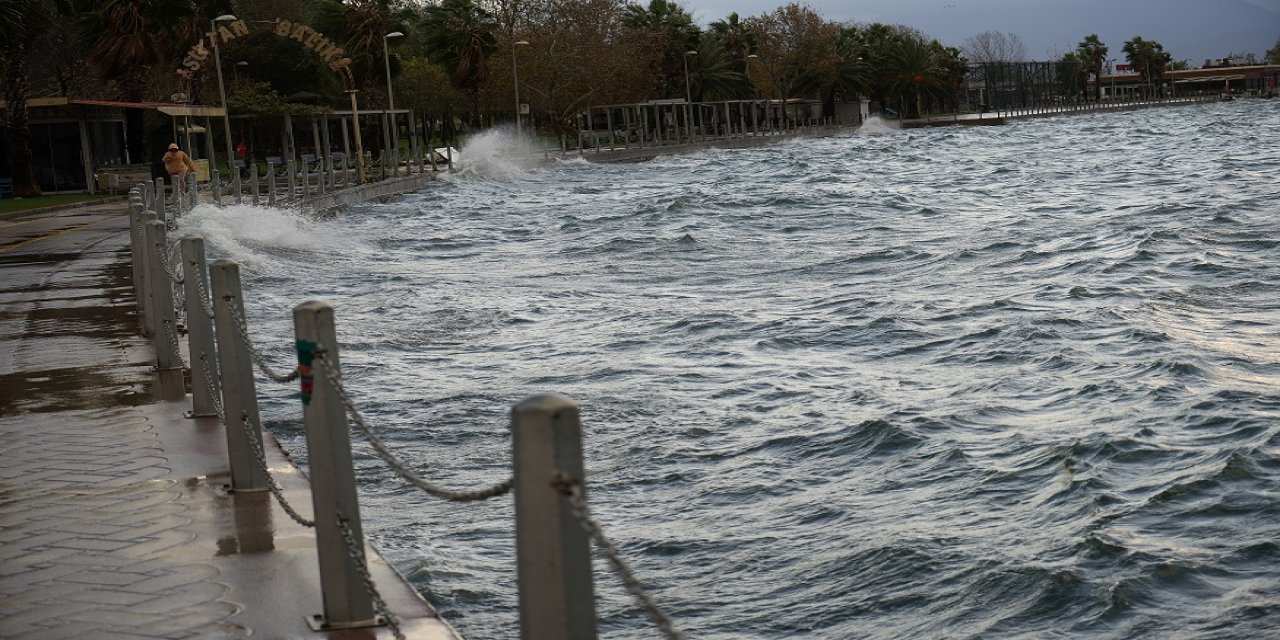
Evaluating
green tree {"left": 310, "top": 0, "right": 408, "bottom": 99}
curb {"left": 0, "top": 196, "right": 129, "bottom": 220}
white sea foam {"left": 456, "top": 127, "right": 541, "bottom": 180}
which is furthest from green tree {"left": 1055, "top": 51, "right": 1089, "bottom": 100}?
curb {"left": 0, "top": 196, "right": 129, "bottom": 220}

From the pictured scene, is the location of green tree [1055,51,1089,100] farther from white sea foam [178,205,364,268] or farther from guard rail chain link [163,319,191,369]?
guard rail chain link [163,319,191,369]

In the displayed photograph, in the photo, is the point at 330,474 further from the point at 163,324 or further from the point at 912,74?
the point at 912,74

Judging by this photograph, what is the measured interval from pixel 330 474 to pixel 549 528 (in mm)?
1950

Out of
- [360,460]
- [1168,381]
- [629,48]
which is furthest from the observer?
[629,48]

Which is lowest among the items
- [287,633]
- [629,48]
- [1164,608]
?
[1164,608]

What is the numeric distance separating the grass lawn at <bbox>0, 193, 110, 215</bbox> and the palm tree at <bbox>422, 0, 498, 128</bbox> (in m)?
32.9

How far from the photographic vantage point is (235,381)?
22.3 ft

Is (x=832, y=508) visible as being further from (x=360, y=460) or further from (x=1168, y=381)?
(x=1168, y=381)

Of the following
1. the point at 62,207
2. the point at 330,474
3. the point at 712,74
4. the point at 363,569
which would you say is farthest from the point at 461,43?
the point at 363,569

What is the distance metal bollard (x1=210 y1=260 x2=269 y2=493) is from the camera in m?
6.57

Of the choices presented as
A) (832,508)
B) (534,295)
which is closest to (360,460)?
(832,508)

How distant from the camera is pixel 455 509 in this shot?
918cm

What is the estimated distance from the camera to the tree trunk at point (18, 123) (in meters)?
44.6

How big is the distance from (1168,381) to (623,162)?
70.6m
